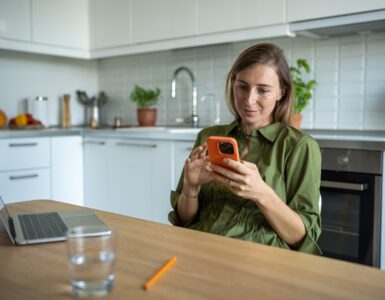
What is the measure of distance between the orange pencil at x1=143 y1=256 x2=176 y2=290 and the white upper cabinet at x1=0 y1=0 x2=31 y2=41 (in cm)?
275

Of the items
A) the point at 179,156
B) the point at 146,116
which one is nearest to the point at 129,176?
the point at 179,156

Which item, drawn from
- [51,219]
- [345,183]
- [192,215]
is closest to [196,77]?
[345,183]

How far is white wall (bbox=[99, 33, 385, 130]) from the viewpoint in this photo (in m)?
2.50

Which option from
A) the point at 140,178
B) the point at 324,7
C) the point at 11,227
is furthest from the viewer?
the point at 140,178

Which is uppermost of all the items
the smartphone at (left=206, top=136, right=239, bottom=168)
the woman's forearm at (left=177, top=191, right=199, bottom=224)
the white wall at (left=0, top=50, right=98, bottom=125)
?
the white wall at (left=0, top=50, right=98, bottom=125)

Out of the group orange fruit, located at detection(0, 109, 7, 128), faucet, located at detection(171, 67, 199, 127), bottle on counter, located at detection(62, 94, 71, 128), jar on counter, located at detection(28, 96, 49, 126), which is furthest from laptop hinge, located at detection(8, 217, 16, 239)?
bottle on counter, located at detection(62, 94, 71, 128)

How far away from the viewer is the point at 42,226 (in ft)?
3.34

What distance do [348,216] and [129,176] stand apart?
4.76 ft

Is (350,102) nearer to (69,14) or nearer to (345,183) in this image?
(345,183)

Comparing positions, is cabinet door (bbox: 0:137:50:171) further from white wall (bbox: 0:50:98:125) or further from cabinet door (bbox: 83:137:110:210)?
white wall (bbox: 0:50:98:125)

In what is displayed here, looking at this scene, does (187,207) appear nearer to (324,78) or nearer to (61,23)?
(324,78)

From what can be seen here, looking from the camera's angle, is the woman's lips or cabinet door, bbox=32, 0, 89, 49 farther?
cabinet door, bbox=32, 0, 89, 49

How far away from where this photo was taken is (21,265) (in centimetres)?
79

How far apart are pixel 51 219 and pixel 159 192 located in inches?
67.7
